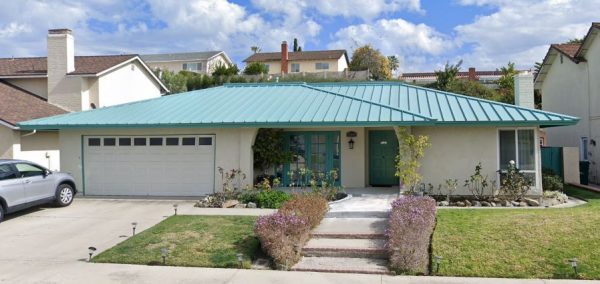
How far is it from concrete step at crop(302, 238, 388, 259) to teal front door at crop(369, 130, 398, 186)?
7790 mm

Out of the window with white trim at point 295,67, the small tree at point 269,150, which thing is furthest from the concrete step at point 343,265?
the window with white trim at point 295,67

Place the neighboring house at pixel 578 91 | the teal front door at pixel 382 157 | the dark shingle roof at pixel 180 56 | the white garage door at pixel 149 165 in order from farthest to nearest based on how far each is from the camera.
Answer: the dark shingle roof at pixel 180 56 → the neighboring house at pixel 578 91 → the teal front door at pixel 382 157 → the white garage door at pixel 149 165

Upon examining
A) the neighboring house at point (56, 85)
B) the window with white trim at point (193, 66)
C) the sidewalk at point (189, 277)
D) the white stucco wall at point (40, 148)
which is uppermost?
the window with white trim at point (193, 66)

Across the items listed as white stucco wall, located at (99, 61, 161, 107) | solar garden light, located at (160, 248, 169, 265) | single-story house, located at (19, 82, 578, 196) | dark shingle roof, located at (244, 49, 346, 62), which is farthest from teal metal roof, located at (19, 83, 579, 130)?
dark shingle roof, located at (244, 49, 346, 62)

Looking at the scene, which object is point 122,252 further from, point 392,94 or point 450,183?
point 392,94

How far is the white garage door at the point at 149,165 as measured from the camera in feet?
56.3

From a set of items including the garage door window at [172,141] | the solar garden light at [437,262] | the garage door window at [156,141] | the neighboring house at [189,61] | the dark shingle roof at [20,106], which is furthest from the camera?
the neighboring house at [189,61]

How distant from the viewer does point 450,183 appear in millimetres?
15703

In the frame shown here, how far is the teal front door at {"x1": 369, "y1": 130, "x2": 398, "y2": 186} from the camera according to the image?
18.0m

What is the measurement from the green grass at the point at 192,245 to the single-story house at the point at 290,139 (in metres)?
5.09

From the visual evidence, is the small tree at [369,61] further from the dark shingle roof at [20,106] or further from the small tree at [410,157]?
the small tree at [410,157]

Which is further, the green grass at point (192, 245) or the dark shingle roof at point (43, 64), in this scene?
the dark shingle roof at point (43, 64)

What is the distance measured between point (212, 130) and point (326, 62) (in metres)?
47.3

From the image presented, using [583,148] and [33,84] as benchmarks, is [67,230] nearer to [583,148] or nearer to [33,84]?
[33,84]
